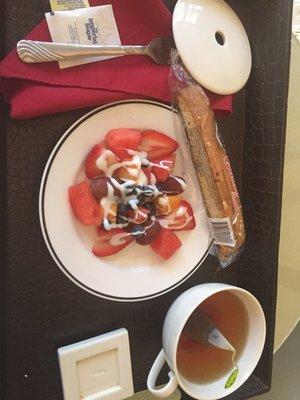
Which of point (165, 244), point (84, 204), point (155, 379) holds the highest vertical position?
point (84, 204)

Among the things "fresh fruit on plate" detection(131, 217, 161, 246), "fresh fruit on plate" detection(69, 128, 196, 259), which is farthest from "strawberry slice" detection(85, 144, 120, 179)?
"fresh fruit on plate" detection(131, 217, 161, 246)

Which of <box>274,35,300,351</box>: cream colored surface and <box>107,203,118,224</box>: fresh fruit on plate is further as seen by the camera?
<box>274,35,300,351</box>: cream colored surface

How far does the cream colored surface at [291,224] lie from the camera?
76cm

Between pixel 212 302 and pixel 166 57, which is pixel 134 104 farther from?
pixel 212 302

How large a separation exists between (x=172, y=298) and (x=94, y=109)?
0.32 metres

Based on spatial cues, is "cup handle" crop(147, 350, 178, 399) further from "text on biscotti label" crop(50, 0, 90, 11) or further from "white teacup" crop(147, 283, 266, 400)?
"text on biscotti label" crop(50, 0, 90, 11)

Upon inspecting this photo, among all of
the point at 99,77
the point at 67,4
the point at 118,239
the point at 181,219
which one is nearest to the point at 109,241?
the point at 118,239

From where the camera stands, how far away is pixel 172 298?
0.67m

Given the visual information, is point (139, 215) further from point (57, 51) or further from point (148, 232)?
point (57, 51)

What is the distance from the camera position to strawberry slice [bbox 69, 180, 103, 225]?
58 centimetres

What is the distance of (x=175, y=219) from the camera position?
2.11 feet

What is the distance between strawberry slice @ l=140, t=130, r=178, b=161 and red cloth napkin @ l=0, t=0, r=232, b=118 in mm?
56

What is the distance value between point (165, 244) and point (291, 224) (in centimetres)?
29

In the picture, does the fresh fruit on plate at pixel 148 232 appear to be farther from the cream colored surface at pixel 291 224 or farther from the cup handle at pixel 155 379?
the cream colored surface at pixel 291 224
